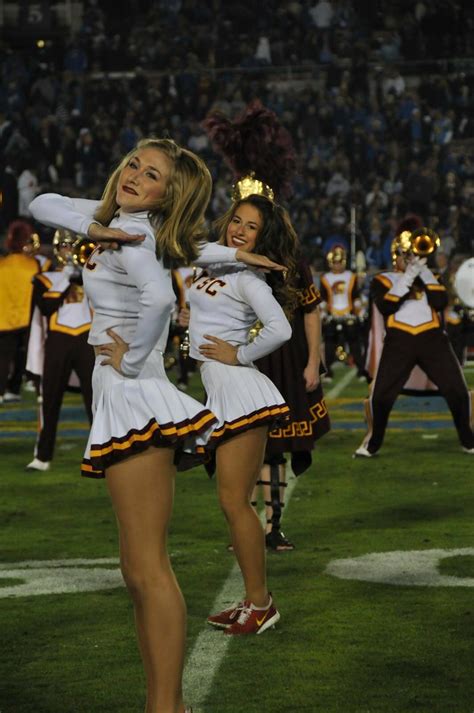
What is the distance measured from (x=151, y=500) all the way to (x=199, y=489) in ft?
17.8

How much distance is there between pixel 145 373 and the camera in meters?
4.09

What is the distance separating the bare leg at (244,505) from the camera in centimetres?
548

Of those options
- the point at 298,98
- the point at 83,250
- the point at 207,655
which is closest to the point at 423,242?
the point at 83,250

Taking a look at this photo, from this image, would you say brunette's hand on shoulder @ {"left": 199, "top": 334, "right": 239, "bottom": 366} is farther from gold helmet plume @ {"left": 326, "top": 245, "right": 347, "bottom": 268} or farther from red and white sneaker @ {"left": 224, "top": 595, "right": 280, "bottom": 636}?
gold helmet plume @ {"left": 326, "top": 245, "right": 347, "bottom": 268}

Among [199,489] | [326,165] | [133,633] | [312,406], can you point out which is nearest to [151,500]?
[133,633]

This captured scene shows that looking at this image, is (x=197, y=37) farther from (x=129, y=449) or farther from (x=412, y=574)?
(x=129, y=449)

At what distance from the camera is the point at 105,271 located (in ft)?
13.3

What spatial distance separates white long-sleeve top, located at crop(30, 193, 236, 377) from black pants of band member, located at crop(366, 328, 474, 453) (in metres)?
6.53

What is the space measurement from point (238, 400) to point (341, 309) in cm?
1284

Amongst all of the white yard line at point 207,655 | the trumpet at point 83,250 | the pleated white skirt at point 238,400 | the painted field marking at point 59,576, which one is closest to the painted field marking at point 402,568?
the white yard line at point 207,655

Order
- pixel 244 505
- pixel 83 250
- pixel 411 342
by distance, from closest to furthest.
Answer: pixel 244 505, pixel 83 250, pixel 411 342

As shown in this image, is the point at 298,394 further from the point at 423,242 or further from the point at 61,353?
the point at 423,242

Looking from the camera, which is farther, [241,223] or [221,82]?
[221,82]

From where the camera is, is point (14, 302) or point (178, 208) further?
point (14, 302)
